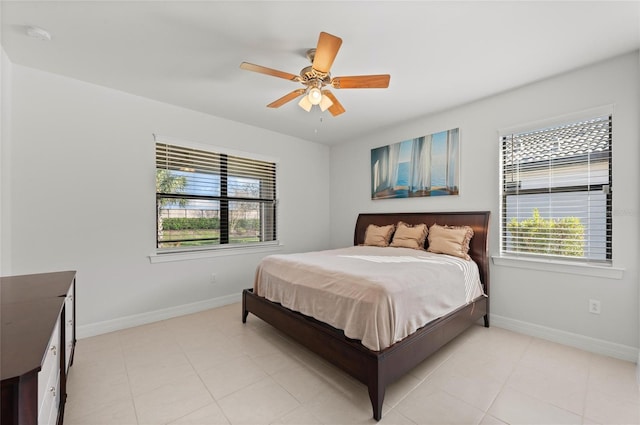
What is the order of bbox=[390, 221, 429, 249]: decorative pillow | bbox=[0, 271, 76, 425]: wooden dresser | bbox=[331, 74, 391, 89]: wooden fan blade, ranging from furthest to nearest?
bbox=[390, 221, 429, 249]: decorative pillow < bbox=[331, 74, 391, 89]: wooden fan blade < bbox=[0, 271, 76, 425]: wooden dresser

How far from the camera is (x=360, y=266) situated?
239 cm

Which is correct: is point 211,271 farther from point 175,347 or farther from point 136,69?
point 136,69

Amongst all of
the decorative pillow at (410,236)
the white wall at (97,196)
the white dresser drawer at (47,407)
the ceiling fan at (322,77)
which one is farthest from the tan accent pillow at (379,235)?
the white dresser drawer at (47,407)

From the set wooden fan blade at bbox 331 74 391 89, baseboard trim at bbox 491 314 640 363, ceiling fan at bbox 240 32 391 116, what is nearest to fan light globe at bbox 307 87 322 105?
ceiling fan at bbox 240 32 391 116

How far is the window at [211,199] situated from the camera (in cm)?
332

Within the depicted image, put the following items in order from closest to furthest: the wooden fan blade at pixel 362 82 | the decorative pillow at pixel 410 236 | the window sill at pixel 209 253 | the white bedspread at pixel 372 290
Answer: the white bedspread at pixel 372 290, the wooden fan blade at pixel 362 82, the window sill at pixel 209 253, the decorative pillow at pixel 410 236

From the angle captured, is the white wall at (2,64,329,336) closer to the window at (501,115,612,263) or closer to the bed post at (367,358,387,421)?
the bed post at (367,358,387,421)

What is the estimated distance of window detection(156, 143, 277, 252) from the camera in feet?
10.9

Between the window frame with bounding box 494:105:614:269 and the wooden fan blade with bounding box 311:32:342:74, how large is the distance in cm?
227

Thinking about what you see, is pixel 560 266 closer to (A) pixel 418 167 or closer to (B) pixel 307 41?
(A) pixel 418 167

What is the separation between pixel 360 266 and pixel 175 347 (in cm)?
192

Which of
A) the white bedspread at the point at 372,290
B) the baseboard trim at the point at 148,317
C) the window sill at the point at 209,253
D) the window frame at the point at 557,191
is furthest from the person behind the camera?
the window sill at the point at 209,253

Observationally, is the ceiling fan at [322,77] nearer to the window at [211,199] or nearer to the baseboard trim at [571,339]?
the window at [211,199]

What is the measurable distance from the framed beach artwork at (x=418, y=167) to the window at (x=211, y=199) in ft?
5.70
